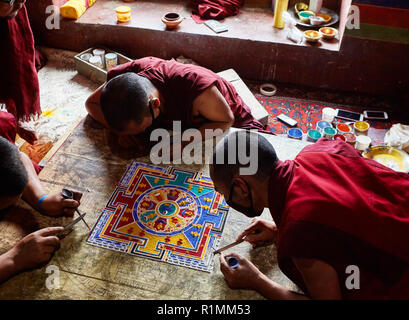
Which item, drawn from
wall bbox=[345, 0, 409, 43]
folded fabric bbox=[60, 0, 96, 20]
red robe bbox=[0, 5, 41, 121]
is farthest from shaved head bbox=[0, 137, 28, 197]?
wall bbox=[345, 0, 409, 43]

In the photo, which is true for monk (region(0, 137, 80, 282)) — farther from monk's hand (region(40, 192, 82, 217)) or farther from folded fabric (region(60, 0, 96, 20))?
folded fabric (region(60, 0, 96, 20))

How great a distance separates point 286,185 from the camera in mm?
1787

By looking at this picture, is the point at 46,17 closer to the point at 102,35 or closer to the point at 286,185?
the point at 102,35

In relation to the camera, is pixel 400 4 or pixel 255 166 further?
pixel 400 4

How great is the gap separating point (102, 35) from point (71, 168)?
2.62m

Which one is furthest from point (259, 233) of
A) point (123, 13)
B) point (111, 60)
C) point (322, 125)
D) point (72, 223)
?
point (123, 13)

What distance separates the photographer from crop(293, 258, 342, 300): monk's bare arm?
61.7 inches

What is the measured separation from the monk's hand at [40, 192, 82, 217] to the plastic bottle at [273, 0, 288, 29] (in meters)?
3.31

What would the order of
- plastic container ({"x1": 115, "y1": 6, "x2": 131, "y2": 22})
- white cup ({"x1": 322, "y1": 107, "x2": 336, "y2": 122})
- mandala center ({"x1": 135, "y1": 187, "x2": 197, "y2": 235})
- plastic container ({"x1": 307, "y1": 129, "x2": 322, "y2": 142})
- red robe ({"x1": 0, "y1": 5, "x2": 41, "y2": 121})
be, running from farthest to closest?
plastic container ({"x1": 115, "y1": 6, "x2": 131, "y2": 22}) < white cup ({"x1": 322, "y1": 107, "x2": 336, "y2": 122}) < plastic container ({"x1": 307, "y1": 129, "x2": 322, "y2": 142}) < red robe ({"x1": 0, "y1": 5, "x2": 41, "y2": 121}) < mandala center ({"x1": 135, "y1": 187, "x2": 197, "y2": 235})

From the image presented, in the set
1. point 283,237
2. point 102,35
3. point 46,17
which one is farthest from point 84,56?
point 283,237

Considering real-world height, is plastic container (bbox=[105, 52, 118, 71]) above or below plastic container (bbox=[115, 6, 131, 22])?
below

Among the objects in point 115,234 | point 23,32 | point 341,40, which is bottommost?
point 115,234

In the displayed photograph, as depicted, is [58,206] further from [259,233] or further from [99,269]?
[259,233]

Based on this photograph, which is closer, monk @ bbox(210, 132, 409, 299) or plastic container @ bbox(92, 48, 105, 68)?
monk @ bbox(210, 132, 409, 299)
